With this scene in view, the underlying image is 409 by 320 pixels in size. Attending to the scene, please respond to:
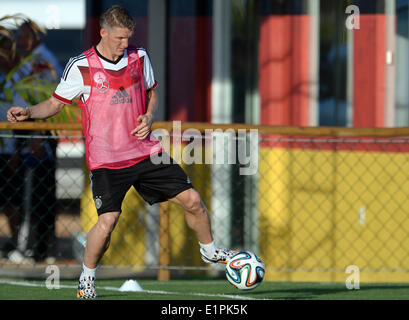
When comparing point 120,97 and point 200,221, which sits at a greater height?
point 120,97

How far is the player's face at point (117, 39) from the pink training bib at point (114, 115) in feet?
0.47

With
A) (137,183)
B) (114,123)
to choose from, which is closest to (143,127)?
(114,123)

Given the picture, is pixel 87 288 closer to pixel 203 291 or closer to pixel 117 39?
pixel 203 291

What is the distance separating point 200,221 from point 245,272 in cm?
50

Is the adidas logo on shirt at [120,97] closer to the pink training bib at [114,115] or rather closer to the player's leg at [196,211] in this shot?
the pink training bib at [114,115]

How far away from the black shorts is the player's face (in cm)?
79

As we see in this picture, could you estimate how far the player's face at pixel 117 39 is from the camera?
5863mm

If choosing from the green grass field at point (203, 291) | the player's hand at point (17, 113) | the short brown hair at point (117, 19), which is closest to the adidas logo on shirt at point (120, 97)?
the short brown hair at point (117, 19)

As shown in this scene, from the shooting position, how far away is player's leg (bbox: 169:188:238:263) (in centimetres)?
622

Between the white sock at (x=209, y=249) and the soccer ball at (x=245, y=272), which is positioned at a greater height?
the white sock at (x=209, y=249)

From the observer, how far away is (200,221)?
20.7 ft

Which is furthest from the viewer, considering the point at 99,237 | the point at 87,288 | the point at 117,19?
the point at 87,288
